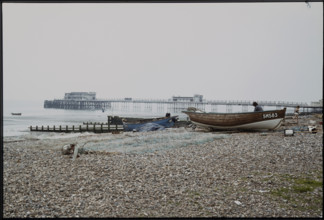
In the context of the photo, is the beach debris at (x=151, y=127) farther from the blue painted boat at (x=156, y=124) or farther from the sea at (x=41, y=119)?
the sea at (x=41, y=119)

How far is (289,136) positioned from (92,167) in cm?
806

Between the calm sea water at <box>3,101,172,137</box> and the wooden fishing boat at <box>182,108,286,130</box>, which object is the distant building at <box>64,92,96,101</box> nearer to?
the calm sea water at <box>3,101,172,137</box>

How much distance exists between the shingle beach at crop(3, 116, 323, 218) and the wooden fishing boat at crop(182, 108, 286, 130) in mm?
4494

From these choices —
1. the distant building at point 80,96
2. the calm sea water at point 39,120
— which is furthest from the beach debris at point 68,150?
the distant building at point 80,96

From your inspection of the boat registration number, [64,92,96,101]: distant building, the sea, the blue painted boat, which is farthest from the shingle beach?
[64,92,96,101]: distant building

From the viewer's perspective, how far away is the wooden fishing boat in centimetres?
1315

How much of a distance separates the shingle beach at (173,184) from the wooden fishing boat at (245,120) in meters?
4.49

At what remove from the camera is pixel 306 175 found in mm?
5832

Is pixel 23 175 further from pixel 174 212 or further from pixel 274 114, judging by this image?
pixel 274 114

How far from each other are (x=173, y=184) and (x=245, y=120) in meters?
9.16

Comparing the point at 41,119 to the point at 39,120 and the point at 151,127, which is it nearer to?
the point at 39,120

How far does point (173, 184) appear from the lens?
5531mm

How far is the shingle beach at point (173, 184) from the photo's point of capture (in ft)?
14.4

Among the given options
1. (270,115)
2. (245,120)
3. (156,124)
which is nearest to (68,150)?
(245,120)
